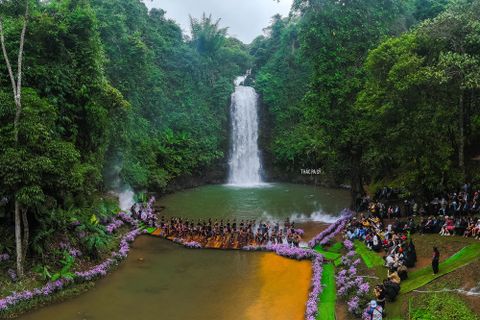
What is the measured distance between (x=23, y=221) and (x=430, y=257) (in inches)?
562

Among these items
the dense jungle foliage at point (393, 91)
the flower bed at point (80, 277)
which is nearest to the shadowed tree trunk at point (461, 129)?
the dense jungle foliage at point (393, 91)

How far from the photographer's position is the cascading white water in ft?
133

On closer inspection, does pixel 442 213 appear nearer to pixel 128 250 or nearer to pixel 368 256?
pixel 368 256

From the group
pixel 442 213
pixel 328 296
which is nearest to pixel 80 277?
pixel 328 296

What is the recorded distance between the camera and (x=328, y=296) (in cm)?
1395

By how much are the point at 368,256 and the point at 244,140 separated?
27265 millimetres

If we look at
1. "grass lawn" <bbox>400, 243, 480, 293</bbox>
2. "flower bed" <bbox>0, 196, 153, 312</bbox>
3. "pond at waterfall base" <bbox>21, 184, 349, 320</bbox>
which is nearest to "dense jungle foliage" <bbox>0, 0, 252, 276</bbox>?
"flower bed" <bbox>0, 196, 153, 312</bbox>

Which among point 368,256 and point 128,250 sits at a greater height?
point 368,256

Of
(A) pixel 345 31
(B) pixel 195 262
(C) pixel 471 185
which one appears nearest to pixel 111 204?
(B) pixel 195 262

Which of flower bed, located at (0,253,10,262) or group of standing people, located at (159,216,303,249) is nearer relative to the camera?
flower bed, located at (0,253,10,262)

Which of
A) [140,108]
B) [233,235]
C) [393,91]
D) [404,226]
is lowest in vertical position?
[233,235]

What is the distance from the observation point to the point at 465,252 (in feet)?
42.5

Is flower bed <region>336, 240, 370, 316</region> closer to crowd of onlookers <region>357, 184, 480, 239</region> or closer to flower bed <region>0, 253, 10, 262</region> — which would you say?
crowd of onlookers <region>357, 184, 480, 239</region>

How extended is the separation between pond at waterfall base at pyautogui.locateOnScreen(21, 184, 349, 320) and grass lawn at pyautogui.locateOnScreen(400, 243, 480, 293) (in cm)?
353
